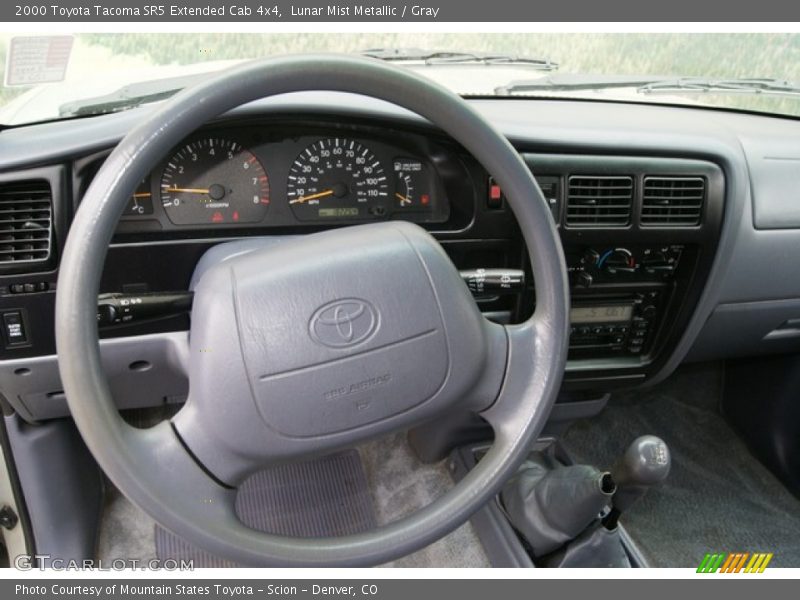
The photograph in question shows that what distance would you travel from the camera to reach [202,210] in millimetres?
1394

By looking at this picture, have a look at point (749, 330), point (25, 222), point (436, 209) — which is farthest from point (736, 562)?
point (25, 222)

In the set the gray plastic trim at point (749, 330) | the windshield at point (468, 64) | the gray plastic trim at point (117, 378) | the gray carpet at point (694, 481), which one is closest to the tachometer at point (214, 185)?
the windshield at point (468, 64)

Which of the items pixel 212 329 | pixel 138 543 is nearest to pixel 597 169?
pixel 212 329

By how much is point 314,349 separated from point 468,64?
1009 millimetres

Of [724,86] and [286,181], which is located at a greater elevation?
[724,86]

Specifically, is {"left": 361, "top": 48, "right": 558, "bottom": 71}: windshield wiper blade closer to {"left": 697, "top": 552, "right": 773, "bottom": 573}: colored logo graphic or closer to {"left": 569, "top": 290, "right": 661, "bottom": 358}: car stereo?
{"left": 569, "top": 290, "right": 661, "bottom": 358}: car stereo

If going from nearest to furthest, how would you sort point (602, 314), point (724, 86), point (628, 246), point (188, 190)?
point (188, 190)
point (628, 246)
point (602, 314)
point (724, 86)

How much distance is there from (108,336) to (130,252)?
0.60 feet

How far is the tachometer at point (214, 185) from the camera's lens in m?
1.35

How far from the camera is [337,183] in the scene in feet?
4.72

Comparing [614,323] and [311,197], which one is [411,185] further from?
[614,323]

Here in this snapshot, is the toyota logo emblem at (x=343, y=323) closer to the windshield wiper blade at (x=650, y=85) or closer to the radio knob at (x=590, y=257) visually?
the radio knob at (x=590, y=257)

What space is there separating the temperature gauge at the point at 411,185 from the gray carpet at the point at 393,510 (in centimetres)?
70

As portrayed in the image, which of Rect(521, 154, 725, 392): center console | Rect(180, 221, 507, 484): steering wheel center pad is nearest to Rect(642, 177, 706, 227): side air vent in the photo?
Rect(521, 154, 725, 392): center console
